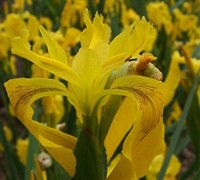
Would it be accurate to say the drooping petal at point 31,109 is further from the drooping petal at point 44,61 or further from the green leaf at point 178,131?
the green leaf at point 178,131

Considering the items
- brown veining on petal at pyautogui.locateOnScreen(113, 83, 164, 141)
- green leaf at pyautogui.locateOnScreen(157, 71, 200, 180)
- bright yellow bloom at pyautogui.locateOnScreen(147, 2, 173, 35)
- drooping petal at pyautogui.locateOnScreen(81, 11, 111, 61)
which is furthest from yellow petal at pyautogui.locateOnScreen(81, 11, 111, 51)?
bright yellow bloom at pyautogui.locateOnScreen(147, 2, 173, 35)

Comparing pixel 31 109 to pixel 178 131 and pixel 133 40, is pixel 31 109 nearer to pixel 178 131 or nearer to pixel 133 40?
pixel 133 40

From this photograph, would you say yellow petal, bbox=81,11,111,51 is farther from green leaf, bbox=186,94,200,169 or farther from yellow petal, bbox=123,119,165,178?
green leaf, bbox=186,94,200,169

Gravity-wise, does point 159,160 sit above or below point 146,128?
below

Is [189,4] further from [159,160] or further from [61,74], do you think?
[61,74]

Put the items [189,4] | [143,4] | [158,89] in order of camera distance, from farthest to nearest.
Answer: [189,4], [143,4], [158,89]

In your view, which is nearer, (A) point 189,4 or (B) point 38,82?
(B) point 38,82

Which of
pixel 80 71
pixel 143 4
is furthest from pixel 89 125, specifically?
pixel 143 4

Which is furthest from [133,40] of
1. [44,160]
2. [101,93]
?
[44,160]

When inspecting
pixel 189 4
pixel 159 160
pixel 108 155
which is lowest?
pixel 189 4
